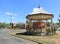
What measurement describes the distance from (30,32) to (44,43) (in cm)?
1084

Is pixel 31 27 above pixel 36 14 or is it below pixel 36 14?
below

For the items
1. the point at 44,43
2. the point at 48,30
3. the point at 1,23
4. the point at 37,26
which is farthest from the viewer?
the point at 1,23

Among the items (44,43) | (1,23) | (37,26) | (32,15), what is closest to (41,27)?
(37,26)

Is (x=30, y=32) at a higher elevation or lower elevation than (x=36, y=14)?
lower

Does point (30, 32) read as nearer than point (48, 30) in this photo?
No

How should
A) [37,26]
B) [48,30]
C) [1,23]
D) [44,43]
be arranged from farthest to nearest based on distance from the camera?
1. [1,23]
2. [37,26]
3. [48,30]
4. [44,43]

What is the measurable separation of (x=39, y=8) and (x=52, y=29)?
Answer: 3.98 m

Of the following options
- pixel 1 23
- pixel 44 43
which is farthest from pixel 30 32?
pixel 1 23

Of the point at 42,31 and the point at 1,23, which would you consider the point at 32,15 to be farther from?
the point at 1,23


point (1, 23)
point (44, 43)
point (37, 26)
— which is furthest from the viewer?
point (1, 23)

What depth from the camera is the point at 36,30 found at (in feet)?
77.1

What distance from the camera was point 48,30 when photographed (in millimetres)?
22469

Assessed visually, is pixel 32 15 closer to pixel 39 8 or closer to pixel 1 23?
pixel 39 8

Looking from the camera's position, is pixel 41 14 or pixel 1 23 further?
pixel 1 23
